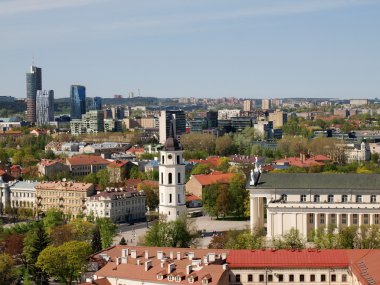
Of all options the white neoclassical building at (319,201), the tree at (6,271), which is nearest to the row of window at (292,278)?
the tree at (6,271)

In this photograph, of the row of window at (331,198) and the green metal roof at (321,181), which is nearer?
the row of window at (331,198)

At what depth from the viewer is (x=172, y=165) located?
6269 cm

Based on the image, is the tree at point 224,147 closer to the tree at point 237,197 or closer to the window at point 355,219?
the tree at point 237,197

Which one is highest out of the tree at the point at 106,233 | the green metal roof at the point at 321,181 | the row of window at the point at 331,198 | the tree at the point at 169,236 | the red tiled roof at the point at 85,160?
the green metal roof at the point at 321,181

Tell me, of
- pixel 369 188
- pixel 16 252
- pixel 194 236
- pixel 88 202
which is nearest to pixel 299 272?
pixel 194 236

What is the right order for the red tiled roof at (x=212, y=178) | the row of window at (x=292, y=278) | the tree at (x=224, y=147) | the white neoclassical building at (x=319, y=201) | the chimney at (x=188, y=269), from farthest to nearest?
the tree at (x=224, y=147)
the red tiled roof at (x=212, y=178)
the white neoclassical building at (x=319, y=201)
the row of window at (x=292, y=278)
the chimney at (x=188, y=269)

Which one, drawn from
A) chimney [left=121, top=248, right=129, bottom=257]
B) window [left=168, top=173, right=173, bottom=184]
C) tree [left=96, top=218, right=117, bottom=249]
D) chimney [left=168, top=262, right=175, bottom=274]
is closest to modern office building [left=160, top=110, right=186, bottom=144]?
window [left=168, top=173, right=173, bottom=184]

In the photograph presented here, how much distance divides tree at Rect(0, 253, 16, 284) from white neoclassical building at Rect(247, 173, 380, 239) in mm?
20091

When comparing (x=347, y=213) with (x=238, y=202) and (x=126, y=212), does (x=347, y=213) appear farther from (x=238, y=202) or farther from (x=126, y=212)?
(x=126, y=212)

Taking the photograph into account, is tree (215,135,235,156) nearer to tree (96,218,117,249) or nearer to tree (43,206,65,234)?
tree (43,206,65,234)

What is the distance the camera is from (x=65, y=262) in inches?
1839

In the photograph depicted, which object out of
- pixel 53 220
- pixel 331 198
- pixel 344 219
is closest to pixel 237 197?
pixel 53 220

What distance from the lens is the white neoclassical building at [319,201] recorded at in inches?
2302

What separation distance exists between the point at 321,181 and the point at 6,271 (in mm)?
25399
